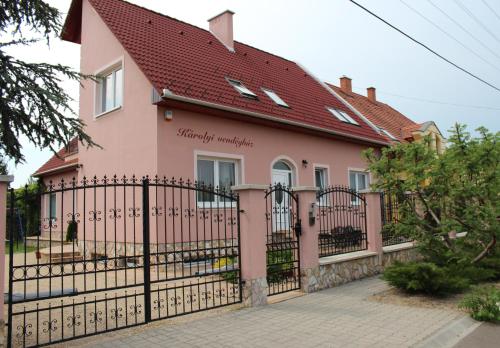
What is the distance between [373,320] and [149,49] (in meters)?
9.78

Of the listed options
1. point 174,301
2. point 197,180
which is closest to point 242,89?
point 197,180

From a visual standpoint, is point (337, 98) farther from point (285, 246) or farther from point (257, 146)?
point (285, 246)

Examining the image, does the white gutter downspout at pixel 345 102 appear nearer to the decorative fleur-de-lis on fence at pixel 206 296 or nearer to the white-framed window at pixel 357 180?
the white-framed window at pixel 357 180

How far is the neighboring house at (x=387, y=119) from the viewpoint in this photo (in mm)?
21547

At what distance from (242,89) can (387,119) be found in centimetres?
1256

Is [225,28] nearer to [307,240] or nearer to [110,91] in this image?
[110,91]

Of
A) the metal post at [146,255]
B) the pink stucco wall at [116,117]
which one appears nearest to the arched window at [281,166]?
the pink stucco wall at [116,117]

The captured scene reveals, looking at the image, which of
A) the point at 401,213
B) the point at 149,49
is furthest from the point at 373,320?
the point at 149,49

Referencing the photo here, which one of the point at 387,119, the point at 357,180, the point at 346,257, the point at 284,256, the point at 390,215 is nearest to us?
the point at 284,256

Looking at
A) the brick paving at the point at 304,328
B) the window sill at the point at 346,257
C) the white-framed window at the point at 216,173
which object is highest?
the white-framed window at the point at 216,173

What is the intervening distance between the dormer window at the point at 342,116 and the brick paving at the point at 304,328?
11.2m

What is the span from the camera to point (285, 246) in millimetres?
8156

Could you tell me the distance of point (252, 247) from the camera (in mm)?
7137

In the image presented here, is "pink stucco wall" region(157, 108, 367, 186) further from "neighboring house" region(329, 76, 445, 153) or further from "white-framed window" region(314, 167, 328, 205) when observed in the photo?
"neighboring house" region(329, 76, 445, 153)
